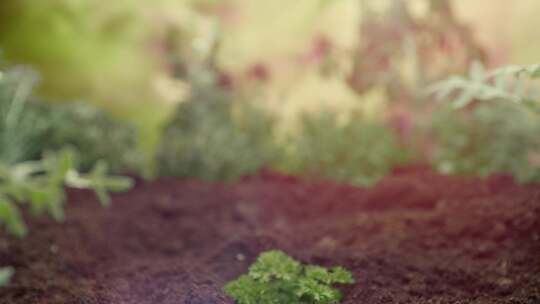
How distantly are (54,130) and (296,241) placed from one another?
2526 mm

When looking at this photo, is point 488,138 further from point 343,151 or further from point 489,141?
point 343,151

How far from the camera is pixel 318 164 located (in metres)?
4.11

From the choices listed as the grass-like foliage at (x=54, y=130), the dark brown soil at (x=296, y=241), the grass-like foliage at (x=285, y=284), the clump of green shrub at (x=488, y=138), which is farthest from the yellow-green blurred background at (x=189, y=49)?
the grass-like foliage at (x=285, y=284)

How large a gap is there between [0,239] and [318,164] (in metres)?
2.16

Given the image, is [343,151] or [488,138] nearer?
[488,138]

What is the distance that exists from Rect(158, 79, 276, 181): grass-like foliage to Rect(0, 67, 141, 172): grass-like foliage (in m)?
0.35

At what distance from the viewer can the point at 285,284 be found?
1.76 meters

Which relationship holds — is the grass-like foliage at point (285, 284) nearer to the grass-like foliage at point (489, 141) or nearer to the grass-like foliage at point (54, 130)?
the grass-like foliage at point (489, 141)

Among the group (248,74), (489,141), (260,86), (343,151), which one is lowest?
(489,141)

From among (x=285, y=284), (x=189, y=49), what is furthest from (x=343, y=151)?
(x=285, y=284)

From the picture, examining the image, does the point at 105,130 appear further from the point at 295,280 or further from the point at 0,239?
the point at 295,280

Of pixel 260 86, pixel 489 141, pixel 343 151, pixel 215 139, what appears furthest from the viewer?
pixel 260 86

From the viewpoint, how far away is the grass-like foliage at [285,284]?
1.68 metres

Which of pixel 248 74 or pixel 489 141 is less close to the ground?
pixel 248 74
